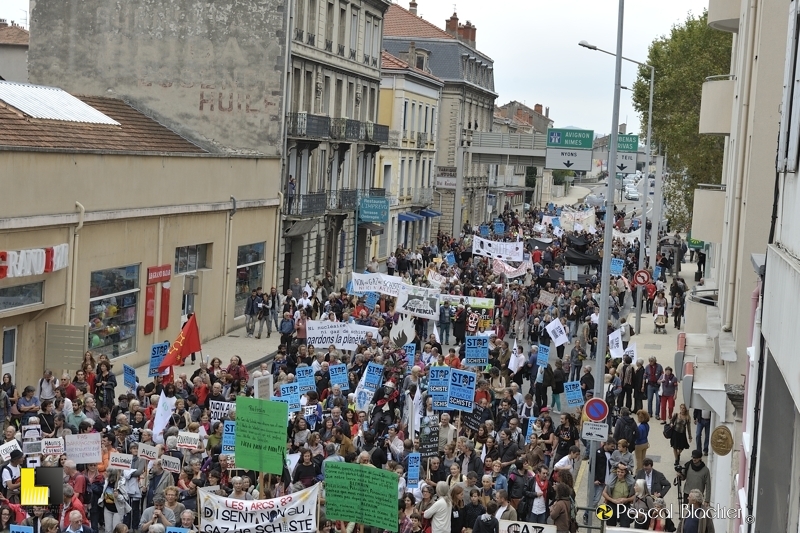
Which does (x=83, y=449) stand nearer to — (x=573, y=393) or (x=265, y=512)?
(x=265, y=512)

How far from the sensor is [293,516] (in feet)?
46.0

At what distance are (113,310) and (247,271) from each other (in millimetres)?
9927

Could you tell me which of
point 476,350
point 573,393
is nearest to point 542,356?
point 476,350

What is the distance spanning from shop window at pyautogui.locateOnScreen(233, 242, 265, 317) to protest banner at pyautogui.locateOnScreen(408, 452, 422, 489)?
20.8m

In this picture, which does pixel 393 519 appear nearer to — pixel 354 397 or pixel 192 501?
pixel 192 501

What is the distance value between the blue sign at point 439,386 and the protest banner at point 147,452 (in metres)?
5.62

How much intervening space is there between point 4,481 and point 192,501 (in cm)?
244

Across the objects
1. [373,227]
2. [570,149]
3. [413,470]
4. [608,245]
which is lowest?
[413,470]

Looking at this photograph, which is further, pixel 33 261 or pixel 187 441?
pixel 33 261

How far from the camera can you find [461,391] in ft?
65.0

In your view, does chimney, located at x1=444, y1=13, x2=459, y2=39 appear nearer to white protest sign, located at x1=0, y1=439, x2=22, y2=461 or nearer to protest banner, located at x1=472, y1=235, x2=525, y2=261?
protest banner, located at x1=472, y1=235, x2=525, y2=261

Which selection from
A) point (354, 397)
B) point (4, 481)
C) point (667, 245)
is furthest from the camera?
point (667, 245)

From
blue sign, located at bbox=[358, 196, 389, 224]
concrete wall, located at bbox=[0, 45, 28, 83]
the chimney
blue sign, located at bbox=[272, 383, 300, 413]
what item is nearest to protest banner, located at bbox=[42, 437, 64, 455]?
blue sign, located at bbox=[272, 383, 300, 413]

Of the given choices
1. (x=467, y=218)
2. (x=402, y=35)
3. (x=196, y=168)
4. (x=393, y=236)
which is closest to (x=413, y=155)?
(x=393, y=236)
